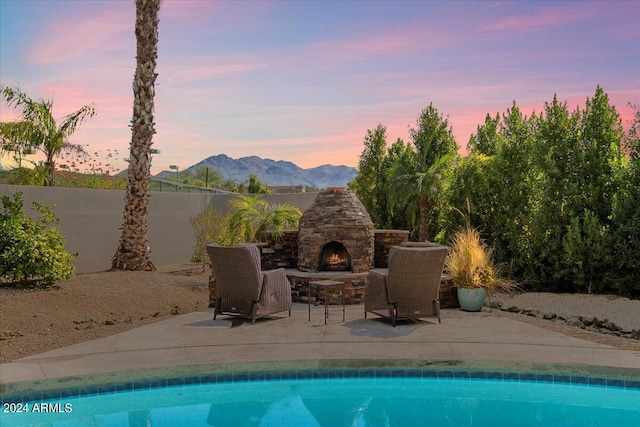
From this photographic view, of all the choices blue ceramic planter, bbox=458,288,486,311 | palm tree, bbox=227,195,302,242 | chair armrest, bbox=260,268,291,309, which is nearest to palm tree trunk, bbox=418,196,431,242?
palm tree, bbox=227,195,302,242

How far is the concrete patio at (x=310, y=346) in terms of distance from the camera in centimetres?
651

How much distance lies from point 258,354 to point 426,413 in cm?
205

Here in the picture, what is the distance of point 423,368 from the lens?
6477mm

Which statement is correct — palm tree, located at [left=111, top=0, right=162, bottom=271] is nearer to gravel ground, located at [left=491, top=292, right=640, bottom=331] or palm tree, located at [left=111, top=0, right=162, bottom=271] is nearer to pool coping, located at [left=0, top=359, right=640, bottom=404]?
gravel ground, located at [left=491, top=292, right=640, bottom=331]

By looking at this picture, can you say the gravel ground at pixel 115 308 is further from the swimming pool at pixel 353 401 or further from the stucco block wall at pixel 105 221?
the stucco block wall at pixel 105 221

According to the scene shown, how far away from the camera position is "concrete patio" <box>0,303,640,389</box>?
21.4 feet

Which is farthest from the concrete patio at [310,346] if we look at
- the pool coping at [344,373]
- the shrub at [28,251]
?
the shrub at [28,251]

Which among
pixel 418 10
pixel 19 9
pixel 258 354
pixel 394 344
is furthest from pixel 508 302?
pixel 19 9

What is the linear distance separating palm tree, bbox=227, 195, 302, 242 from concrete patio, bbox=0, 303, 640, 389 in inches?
179

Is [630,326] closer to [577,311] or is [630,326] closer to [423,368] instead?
[577,311]

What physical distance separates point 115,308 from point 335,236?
13.6 feet

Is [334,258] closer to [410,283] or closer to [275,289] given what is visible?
[275,289]

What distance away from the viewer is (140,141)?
1493 centimetres

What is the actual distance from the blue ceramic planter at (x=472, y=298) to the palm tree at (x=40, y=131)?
42.1 ft
